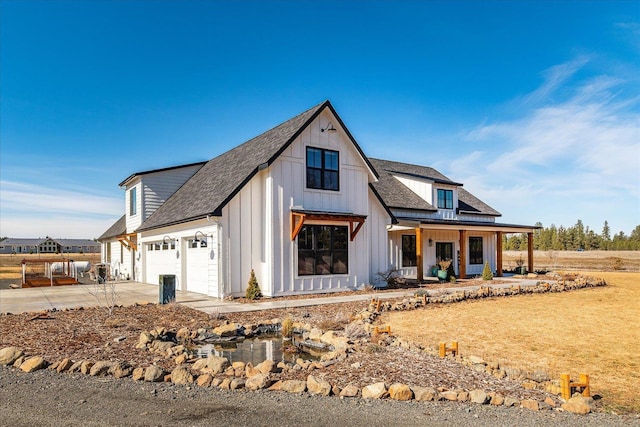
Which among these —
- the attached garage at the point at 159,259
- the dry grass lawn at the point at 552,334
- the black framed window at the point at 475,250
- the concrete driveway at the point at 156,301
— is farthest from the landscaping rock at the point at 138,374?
the black framed window at the point at 475,250

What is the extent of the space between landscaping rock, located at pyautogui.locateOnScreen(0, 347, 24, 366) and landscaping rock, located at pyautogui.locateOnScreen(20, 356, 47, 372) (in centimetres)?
41

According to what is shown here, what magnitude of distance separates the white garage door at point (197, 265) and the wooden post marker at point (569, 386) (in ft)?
40.8

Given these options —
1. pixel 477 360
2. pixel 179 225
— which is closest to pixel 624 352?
pixel 477 360

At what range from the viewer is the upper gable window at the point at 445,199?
25766 millimetres

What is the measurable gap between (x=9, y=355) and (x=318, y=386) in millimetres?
5103

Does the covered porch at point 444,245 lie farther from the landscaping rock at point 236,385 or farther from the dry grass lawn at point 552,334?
the landscaping rock at point 236,385

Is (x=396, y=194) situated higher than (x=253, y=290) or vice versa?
(x=396, y=194)

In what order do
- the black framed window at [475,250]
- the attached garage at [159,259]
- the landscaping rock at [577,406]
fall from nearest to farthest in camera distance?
the landscaping rock at [577,406] → the attached garage at [159,259] → the black framed window at [475,250]

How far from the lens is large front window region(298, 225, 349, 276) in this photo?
Answer: 1597 centimetres

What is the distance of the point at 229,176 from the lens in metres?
17.5

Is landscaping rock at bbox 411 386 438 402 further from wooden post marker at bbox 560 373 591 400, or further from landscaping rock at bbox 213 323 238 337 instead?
landscaping rock at bbox 213 323 238 337

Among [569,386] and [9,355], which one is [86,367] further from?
[569,386]

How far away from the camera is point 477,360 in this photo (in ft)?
21.1

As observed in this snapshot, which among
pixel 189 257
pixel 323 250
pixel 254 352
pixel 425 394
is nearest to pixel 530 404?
pixel 425 394
